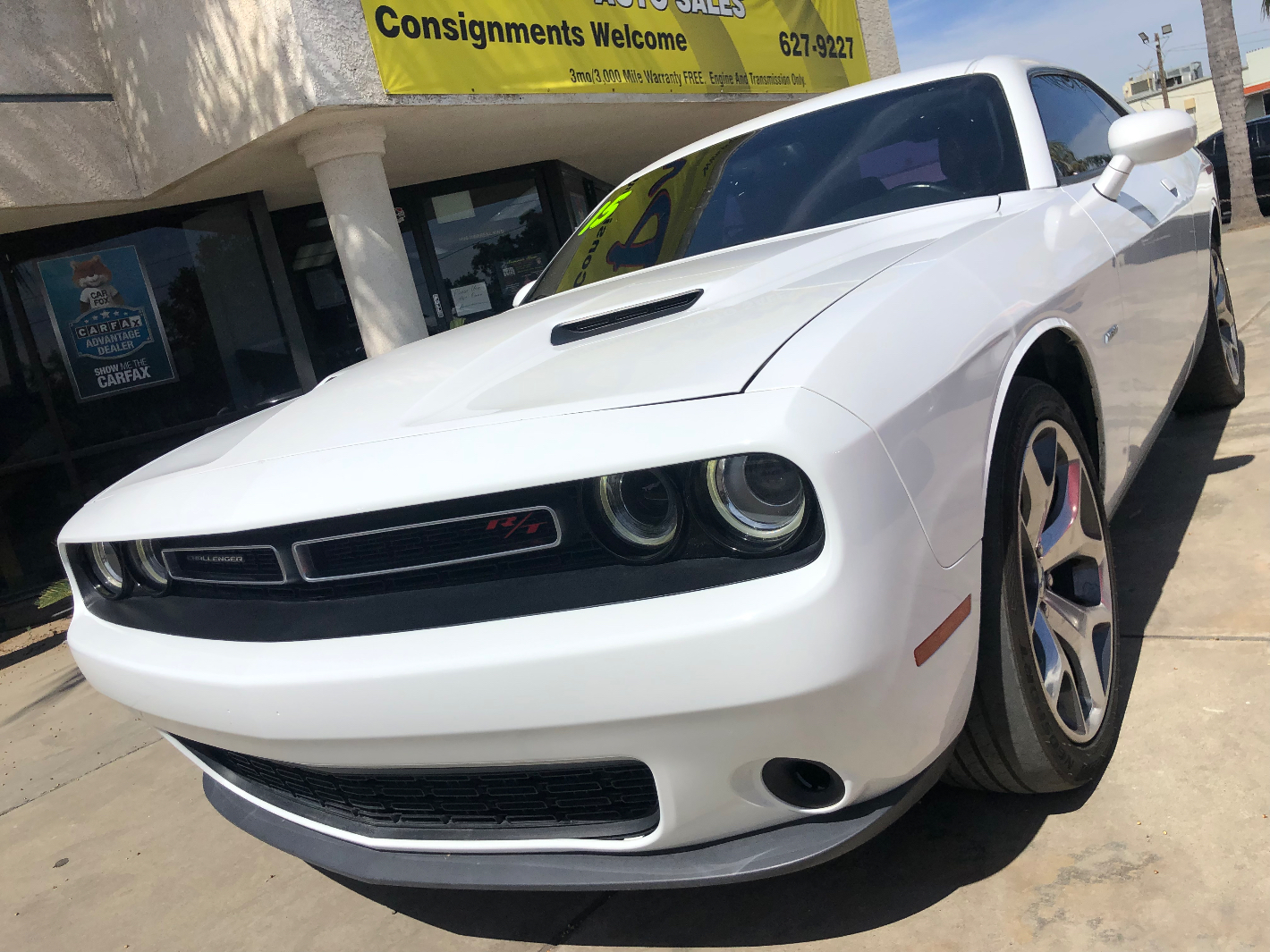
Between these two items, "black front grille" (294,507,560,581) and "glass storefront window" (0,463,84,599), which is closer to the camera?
"black front grille" (294,507,560,581)

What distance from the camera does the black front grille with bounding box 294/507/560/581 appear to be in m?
1.52

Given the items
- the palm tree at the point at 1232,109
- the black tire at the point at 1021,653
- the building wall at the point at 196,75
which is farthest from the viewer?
the palm tree at the point at 1232,109

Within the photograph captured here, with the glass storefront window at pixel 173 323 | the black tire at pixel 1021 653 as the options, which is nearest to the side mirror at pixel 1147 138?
the black tire at pixel 1021 653

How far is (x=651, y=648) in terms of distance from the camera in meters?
1.35

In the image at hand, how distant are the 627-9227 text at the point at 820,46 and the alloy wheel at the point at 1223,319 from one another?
22.7ft

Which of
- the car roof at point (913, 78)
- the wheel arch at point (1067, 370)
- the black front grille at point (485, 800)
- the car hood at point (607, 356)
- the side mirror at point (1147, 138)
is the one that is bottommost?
the black front grille at point (485, 800)

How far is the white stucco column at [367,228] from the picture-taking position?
6758mm

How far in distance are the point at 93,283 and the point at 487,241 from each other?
364cm

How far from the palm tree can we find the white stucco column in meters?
11.5

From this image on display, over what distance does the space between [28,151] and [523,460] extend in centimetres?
668

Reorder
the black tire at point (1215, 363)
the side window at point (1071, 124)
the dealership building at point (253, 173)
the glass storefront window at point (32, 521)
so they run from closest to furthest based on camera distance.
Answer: the side window at point (1071, 124) < the black tire at point (1215, 363) < the dealership building at point (253, 173) < the glass storefront window at point (32, 521)

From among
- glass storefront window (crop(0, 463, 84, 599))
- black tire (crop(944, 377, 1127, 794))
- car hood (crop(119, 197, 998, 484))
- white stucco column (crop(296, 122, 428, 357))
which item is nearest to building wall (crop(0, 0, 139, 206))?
white stucco column (crop(296, 122, 428, 357))

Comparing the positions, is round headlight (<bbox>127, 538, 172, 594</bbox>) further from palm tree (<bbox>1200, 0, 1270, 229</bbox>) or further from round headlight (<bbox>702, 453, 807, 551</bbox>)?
palm tree (<bbox>1200, 0, 1270, 229</bbox>)

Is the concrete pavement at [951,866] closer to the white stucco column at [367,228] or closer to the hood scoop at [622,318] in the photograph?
the hood scoop at [622,318]
